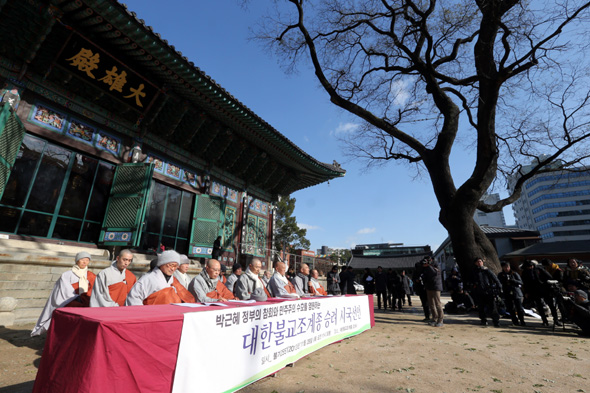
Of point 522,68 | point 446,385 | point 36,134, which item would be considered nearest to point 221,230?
point 36,134

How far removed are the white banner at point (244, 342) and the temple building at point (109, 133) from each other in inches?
217

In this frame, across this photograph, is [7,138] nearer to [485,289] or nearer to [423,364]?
[423,364]

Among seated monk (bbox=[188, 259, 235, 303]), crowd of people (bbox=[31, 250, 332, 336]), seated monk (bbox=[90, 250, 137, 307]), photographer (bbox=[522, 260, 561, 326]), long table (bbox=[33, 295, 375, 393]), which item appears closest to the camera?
long table (bbox=[33, 295, 375, 393])

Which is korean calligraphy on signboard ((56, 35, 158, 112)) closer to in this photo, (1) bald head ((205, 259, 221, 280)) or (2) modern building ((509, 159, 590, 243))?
(1) bald head ((205, 259, 221, 280))

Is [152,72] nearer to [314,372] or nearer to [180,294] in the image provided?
[180,294]

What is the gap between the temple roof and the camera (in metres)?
5.83

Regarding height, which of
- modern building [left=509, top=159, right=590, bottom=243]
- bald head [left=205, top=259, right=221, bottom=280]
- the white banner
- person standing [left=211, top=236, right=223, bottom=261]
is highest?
modern building [left=509, top=159, right=590, bottom=243]

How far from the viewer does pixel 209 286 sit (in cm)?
432

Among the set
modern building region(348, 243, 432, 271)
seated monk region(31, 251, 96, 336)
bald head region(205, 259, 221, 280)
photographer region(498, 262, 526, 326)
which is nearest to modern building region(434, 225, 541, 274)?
modern building region(348, 243, 432, 271)

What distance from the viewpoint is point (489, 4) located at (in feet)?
26.9

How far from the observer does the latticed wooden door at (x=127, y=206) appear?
7.38 meters

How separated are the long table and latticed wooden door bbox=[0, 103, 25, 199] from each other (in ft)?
18.8

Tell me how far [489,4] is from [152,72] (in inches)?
392

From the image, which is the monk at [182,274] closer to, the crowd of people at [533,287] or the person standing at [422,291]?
Result: the person standing at [422,291]
